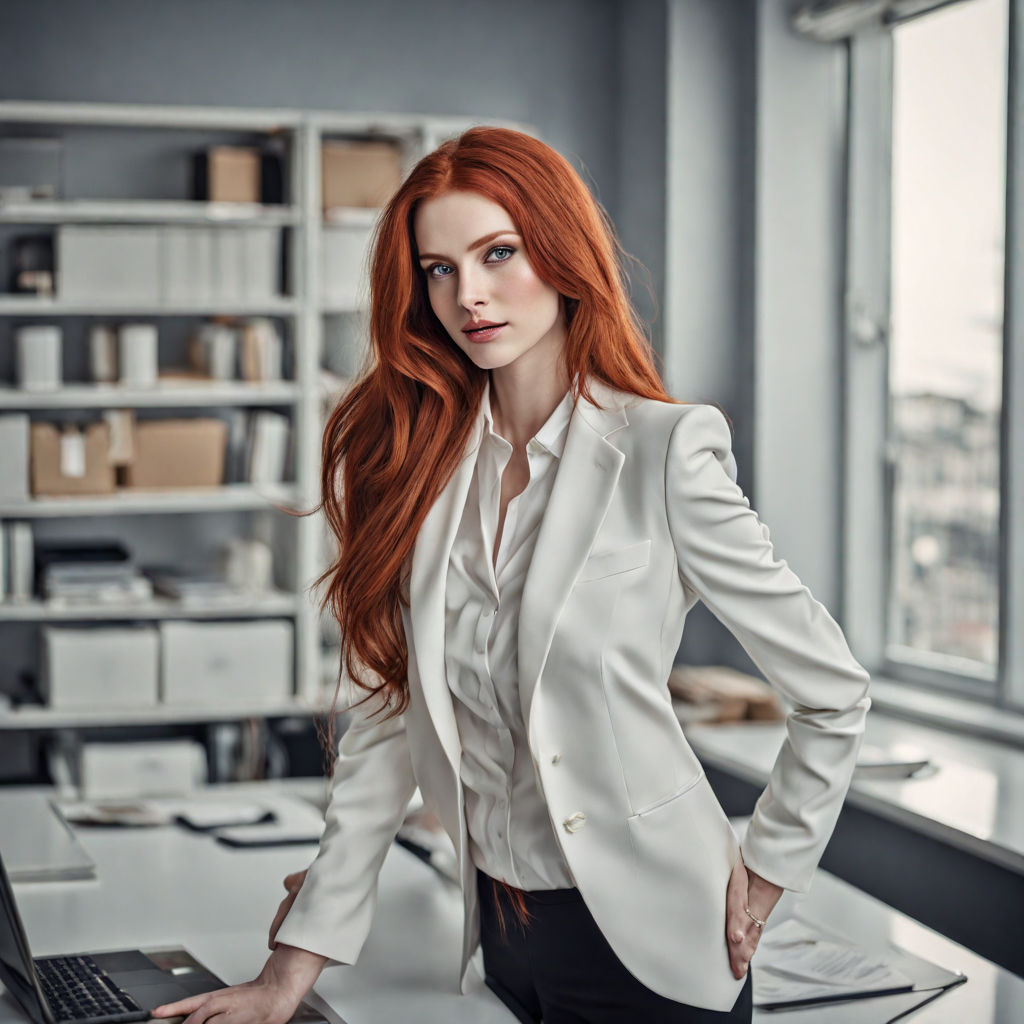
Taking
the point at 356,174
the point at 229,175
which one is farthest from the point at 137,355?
the point at 356,174

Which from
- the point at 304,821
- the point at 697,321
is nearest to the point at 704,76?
the point at 697,321

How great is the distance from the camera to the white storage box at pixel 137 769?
381 cm

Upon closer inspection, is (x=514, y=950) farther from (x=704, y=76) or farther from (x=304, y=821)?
(x=704, y=76)

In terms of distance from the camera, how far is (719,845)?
50.8 inches

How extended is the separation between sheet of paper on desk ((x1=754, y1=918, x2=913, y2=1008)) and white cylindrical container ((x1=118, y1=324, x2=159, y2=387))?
9.20 ft

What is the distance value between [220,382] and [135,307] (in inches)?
13.4

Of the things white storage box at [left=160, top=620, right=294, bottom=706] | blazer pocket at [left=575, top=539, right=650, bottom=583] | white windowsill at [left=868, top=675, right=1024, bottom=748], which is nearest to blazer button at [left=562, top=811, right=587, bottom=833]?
blazer pocket at [left=575, top=539, right=650, bottom=583]

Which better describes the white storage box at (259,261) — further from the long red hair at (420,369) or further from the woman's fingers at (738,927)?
the woman's fingers at (738,927)

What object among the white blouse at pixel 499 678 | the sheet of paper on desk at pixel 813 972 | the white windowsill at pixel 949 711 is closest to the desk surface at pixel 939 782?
the white windowsill at pixel 949 711

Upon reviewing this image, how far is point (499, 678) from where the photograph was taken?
1298 mm

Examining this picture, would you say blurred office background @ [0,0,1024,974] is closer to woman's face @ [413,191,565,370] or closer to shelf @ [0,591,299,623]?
shelf @ [0,591,299,623]

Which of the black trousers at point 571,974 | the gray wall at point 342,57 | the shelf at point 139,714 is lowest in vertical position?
the shelf at point 139,714

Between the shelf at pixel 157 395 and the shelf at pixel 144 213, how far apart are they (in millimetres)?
503

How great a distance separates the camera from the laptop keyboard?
1.35 m
